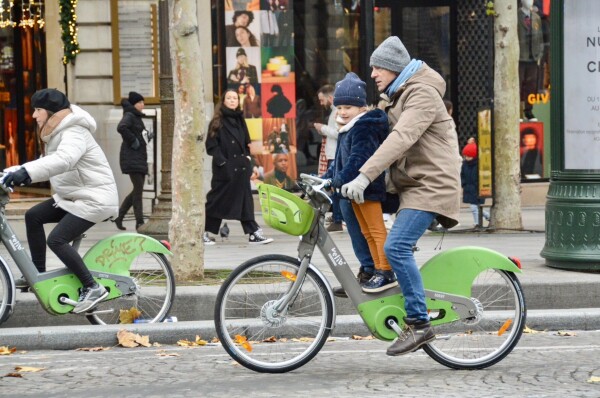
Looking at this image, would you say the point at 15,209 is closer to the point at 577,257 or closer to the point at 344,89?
the point at 577,257

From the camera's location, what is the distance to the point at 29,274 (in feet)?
28.3

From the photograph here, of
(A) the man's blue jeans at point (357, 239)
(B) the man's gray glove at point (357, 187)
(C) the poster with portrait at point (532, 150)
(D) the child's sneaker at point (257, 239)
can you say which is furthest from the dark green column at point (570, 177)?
(C) the poster with portrait at point (532, 150)

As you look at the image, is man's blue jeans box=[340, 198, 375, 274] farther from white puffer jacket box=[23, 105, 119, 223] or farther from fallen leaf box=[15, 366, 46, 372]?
fallen leaf box=[15, 366, 46, 372]

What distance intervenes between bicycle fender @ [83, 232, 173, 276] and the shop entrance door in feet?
36.0

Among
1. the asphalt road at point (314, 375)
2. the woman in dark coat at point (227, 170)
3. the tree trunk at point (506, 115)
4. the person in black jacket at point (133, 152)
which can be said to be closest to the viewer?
the asphalt road at point (314, 375)

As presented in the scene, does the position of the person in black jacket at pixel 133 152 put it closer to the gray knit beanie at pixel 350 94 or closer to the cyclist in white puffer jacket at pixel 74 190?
the cyclist in white puffer jacket at pixel 74 190

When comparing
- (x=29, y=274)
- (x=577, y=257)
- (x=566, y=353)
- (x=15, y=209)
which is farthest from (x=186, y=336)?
(x=15, y=209)

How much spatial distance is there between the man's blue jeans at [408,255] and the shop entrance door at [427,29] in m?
12.3

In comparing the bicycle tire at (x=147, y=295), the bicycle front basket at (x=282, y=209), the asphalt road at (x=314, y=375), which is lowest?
the asphalt road at (x=314, y=375)

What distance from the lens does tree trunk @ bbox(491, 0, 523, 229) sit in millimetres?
14555

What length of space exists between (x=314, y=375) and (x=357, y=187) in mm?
1104

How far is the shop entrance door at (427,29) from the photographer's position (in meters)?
19.3

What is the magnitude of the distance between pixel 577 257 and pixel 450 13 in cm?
965

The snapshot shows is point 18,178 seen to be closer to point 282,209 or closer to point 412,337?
point 282,209
